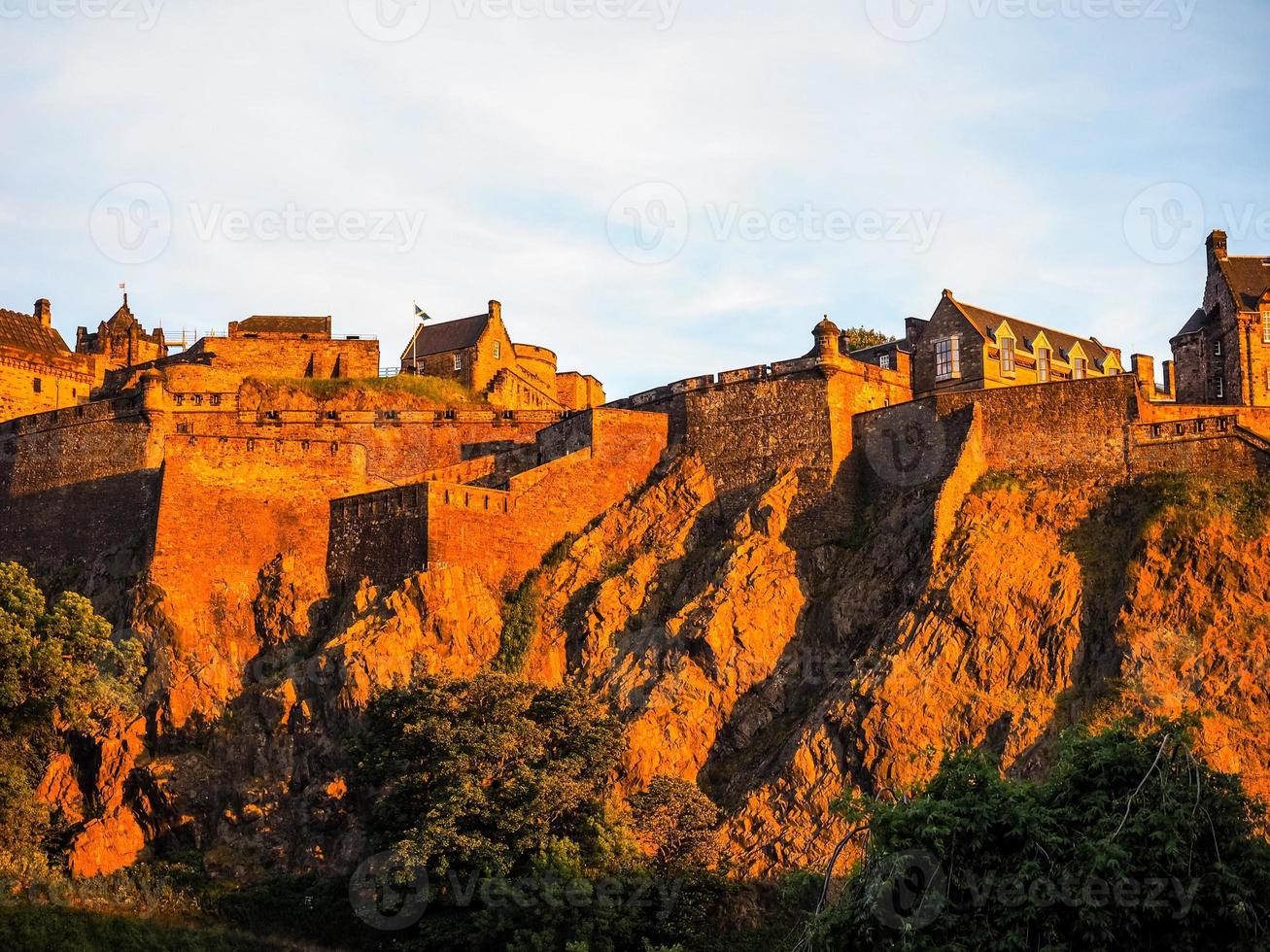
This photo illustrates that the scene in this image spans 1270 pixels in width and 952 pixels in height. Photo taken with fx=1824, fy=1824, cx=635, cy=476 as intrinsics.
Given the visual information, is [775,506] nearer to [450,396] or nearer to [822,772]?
[822,772]

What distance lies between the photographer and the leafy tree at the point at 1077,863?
3309 cm

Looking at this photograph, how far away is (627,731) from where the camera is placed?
5306 cm

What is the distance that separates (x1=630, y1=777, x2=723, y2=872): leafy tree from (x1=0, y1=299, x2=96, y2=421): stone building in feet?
118

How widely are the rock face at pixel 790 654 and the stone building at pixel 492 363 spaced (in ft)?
57.8

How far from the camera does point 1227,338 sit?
225 feet

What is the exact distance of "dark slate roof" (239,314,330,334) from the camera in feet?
260

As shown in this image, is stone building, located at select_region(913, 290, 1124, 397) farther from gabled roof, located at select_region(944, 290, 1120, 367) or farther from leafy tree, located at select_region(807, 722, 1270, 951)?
leafy tree, located at select_region(807, 722, 1270, 951)

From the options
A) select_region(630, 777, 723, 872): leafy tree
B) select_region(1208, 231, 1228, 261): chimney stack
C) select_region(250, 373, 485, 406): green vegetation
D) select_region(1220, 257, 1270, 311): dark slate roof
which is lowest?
select_region(630, 777, 723, 872): leafy tree

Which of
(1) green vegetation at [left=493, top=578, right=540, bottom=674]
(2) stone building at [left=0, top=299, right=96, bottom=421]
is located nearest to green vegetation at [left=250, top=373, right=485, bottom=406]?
(2) stone building at [left=0, top=299, right=96, bottom=421]

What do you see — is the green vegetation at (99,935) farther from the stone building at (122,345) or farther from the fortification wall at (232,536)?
the stone building at (122,345)

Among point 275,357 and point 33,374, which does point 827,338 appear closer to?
point 275,357

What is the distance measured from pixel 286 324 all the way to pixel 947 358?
3013 cm

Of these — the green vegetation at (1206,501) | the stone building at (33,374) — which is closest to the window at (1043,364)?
the green vegetation at (1206,501)

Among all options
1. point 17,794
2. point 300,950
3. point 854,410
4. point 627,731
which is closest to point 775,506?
point 854,410
